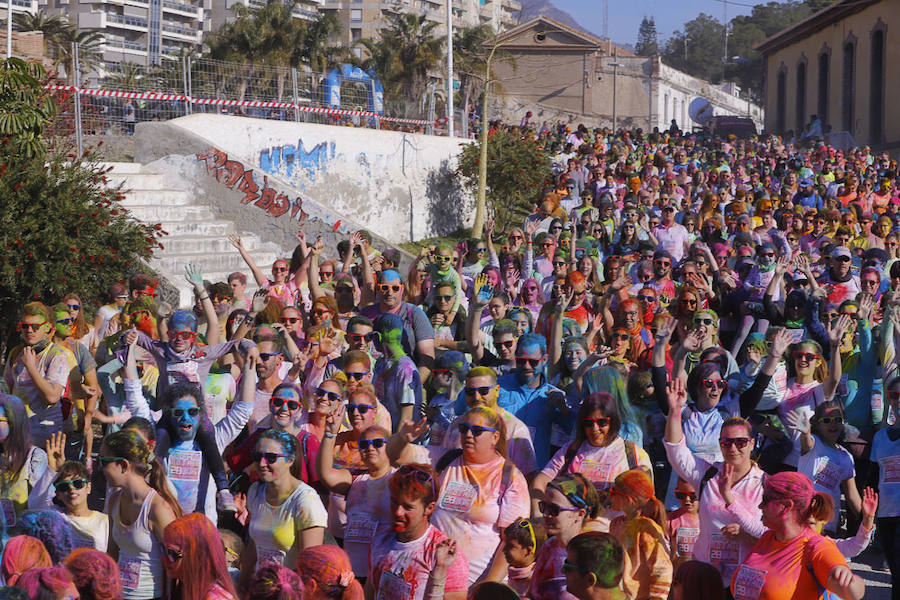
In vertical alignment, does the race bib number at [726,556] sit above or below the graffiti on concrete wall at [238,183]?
below

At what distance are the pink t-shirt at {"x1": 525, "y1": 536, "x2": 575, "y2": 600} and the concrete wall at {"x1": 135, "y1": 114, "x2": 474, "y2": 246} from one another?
13561 mm

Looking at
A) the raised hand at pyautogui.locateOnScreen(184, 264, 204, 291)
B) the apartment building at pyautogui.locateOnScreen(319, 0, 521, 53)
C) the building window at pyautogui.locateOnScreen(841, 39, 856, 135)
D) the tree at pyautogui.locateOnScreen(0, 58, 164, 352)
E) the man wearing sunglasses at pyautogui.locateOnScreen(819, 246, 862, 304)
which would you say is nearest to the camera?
the raised hand at pyautogui.locateOnScreen(184, 264, 204, 291)

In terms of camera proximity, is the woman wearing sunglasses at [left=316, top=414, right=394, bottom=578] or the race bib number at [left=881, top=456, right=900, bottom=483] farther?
the race bib number at [left=881, top=456, right=900, bottom=483]

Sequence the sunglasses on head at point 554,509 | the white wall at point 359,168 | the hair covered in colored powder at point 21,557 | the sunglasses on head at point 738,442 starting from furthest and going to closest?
1. the white wall at point 359,168
2. the sunglasses on head at point 738,442
3. the sunglasses on head at point 554,509
4. the hair covered in colored powder at point 21,557

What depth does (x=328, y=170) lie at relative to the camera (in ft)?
67.8

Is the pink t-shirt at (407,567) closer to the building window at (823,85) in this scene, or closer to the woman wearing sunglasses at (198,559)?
the woman wearing sunglasses at (198,559)

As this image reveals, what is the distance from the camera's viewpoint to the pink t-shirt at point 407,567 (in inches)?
189

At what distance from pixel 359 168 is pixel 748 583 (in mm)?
17215

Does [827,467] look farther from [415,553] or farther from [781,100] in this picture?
[781,100]

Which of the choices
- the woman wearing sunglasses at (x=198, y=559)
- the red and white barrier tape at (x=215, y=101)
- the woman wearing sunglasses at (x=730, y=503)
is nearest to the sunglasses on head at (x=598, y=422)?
the woman wearing sunglasses at (x=730, y=503)

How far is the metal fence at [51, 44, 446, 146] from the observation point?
1838 cm

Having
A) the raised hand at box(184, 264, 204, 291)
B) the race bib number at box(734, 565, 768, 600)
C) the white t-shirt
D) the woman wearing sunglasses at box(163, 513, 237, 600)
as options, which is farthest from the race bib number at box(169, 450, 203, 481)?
the white t-shirt

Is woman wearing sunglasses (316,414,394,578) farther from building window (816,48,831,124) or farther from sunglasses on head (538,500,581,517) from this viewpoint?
building window (816,48,831,124)

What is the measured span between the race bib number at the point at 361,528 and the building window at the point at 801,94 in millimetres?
51809
